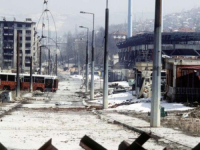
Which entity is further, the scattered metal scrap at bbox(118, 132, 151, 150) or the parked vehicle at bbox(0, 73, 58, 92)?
the parked vehicle at bbox(0, 73, 58, 92)

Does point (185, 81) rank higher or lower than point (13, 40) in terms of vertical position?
lower

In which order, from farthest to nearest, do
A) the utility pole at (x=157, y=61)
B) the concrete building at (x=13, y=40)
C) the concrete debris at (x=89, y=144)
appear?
the concrete building at (x=13, y=40)
the utility pole at (x=157, y=61)
the concrete debris at (x=89, y=144)

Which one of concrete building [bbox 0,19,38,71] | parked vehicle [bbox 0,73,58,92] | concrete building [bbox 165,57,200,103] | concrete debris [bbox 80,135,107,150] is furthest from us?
concrete building [bbox 0,19,38,71]

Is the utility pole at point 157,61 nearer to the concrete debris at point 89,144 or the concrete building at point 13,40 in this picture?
the concrete debris at point 89,144

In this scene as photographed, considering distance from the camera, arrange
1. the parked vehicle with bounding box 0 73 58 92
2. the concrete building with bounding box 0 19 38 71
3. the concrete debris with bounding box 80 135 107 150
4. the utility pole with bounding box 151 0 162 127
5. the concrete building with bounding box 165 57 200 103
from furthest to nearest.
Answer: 1. the concrete building with bounding box 0 19 38 71
2. the parked vehicle with bounding box 0 73 58 92
3. the concrete building with bounding box 165 57 200 103
4. the utility pole with bounding box 151 0 162 127
5. the concrete debris with bounding box 80 135 107 150

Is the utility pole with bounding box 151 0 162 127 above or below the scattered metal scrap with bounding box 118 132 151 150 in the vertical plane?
above

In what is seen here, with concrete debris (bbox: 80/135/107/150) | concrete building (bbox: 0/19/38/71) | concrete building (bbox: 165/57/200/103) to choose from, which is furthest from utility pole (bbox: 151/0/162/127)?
concrete building (bbox: 0/19/38/71)

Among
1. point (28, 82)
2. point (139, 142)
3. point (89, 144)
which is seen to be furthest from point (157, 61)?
point (28, 82)

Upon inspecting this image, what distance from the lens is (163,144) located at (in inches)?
556

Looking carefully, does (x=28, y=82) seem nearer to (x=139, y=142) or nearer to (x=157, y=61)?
(x=157, y=61)

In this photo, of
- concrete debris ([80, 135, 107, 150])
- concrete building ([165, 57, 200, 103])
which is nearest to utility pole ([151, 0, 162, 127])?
concrete debris ([80, 135, 107, 150])

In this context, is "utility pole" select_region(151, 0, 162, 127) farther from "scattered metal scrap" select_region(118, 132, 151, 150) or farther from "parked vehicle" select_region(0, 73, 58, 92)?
"parked vehicle" select_region(0, 73, 58, 92)

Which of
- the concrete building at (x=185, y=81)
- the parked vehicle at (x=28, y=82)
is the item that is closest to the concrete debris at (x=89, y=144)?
the concrete building at (x=185, y=81)

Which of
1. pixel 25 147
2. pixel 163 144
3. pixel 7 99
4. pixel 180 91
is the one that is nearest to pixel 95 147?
pixel 25 147
